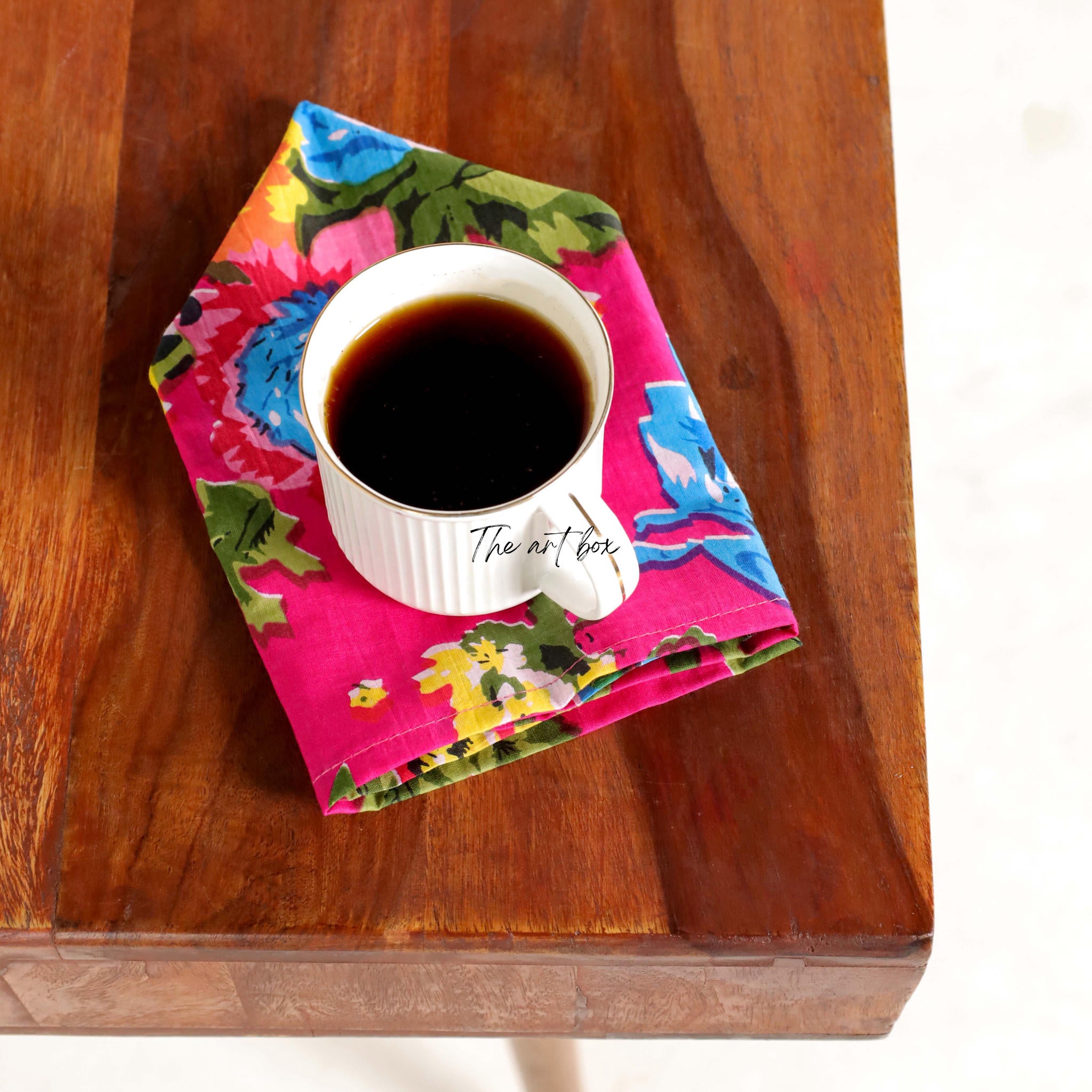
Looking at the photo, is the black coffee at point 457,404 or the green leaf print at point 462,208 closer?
the black coffee at point 457,404

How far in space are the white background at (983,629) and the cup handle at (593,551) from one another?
0.58m

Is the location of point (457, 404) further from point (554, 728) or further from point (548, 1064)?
point (548, 1064)

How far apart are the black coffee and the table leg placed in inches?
16.5

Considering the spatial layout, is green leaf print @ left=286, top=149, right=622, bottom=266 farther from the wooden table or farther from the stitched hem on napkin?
the stitched hem on napkin

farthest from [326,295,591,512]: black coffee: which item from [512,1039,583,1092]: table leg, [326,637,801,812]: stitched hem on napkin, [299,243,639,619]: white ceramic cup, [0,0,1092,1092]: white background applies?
[0,0,1092,1092]: white background

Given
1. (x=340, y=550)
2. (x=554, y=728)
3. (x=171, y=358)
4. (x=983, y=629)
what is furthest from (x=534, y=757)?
(x=983, y=629)

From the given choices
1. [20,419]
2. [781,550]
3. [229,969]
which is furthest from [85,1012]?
[781,550]

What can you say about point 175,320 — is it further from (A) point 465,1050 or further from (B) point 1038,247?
(B) point 1038,247

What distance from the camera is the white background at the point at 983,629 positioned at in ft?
3.07

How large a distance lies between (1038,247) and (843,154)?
0.66 m

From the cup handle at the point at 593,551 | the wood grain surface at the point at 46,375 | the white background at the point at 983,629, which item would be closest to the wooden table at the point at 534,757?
the wood grain surface at the point at 46,375

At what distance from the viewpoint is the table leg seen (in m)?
0.78

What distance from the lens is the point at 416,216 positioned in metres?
0.63

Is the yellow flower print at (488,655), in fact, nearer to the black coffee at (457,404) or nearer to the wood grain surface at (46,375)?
the black coffee at (457,404)
